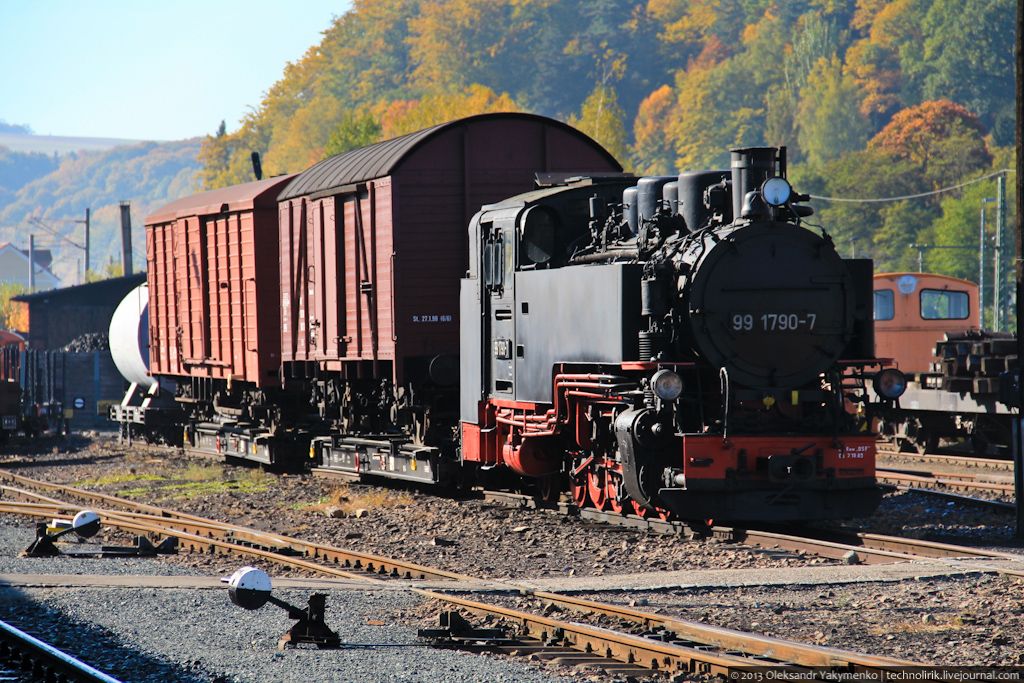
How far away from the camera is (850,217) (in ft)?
291

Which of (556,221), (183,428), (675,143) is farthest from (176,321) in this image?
(675,143)

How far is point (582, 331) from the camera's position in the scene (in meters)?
13.0

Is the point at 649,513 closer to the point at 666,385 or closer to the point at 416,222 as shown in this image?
the point at 666,385

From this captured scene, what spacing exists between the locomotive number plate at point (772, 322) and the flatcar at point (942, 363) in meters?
4.93

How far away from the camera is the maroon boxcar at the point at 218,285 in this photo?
20.5 meters

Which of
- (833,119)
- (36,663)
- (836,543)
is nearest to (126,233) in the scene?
(836,543)

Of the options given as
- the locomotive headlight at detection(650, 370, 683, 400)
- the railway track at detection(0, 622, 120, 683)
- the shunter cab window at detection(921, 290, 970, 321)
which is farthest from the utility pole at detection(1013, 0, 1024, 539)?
the shunter cab window at detection(921, 290, 970, 321)

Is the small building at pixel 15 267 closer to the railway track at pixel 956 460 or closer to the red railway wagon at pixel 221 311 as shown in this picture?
the red railway wagon at pixel 221 311

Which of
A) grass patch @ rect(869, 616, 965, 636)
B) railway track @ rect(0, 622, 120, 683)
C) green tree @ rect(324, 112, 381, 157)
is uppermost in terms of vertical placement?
green tree @ rect(324, 112, 381, 157)

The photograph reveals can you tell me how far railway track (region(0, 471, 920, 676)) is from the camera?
739cm

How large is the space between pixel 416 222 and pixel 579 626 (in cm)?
878

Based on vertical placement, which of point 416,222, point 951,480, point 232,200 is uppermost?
point 232,200

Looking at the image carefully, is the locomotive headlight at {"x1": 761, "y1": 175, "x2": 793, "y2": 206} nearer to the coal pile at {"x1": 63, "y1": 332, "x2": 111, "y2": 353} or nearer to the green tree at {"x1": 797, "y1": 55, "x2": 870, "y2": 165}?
the coal pile at {"x1": 63, "y1": 332, "x2": 111, "y2": 353}

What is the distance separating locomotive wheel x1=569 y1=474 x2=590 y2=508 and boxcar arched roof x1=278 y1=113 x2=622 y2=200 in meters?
Result: 4.13
